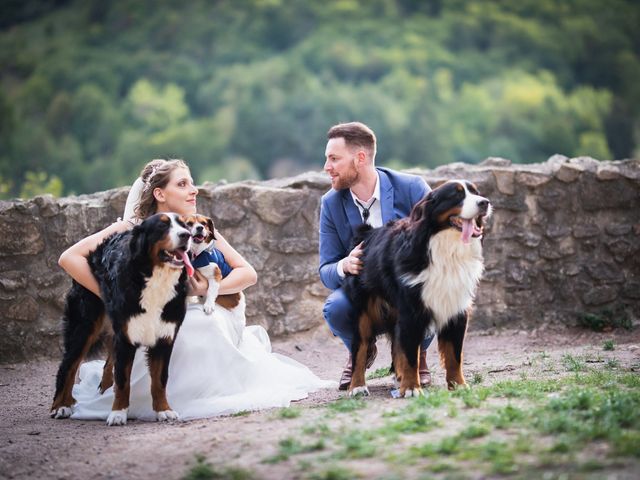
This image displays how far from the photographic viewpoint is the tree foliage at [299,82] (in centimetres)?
3525

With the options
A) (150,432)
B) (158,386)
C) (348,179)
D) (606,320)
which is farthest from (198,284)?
(606,320)

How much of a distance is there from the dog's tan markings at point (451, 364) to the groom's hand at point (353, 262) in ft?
2.19

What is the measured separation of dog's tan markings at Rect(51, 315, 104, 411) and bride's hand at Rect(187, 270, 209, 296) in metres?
0.58

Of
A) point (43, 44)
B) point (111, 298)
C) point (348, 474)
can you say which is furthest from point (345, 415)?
point (43, 44)

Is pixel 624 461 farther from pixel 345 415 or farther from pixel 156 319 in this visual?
pixel 156 319

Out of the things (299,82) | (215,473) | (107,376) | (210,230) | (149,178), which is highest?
(299,82)

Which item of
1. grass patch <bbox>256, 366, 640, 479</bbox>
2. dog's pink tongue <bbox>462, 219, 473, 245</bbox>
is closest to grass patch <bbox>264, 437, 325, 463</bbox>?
grass patch <bbox>256, 366, 640, 479</bbox>

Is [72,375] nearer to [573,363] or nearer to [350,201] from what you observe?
[350,201]

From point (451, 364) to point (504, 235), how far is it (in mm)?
Answer: 3171

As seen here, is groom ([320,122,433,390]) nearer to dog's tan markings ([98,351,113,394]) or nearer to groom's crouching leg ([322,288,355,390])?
groom's crouching leg ([322,288,355,390])

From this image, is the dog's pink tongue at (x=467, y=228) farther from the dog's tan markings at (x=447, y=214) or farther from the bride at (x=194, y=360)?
the bride at (x=194, y=360)

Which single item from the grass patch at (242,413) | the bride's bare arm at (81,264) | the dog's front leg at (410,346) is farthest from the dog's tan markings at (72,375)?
the dog's front leg at (410,346)

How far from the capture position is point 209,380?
16.7 ft

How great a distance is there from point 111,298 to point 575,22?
42398 millimetres
